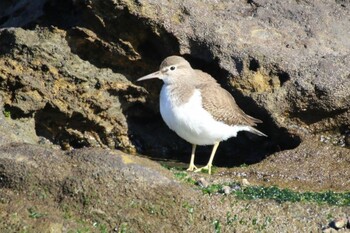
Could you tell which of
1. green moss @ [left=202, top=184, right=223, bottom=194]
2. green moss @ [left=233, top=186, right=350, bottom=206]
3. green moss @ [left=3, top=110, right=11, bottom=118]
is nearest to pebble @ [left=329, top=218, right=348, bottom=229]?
green moss @ [left=233, top=186, right=350, bottom=206]

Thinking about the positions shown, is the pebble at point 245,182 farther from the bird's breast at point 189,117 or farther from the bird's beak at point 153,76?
the bird's beak at point 153,76

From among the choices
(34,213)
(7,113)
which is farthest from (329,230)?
(7,113)

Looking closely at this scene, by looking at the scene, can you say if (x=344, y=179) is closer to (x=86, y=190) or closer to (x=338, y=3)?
(x=338, y=3)

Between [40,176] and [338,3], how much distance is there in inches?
227

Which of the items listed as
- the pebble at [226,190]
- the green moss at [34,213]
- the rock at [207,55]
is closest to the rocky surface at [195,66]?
the rock at [207,55]

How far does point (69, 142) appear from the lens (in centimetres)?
1248

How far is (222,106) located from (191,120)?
494 mm

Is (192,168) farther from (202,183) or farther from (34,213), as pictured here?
(34,213)

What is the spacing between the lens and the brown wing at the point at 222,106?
1145 cm

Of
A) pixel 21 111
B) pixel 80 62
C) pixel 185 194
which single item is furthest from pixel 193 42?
pixel 185 194

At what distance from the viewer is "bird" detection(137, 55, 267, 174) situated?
11359 millimetres

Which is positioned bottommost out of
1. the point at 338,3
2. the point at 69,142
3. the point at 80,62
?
the point at 69,142

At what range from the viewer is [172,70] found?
1148 centimetres

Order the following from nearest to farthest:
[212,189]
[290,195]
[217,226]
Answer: [217,226] → [212,189] → [290,195]
